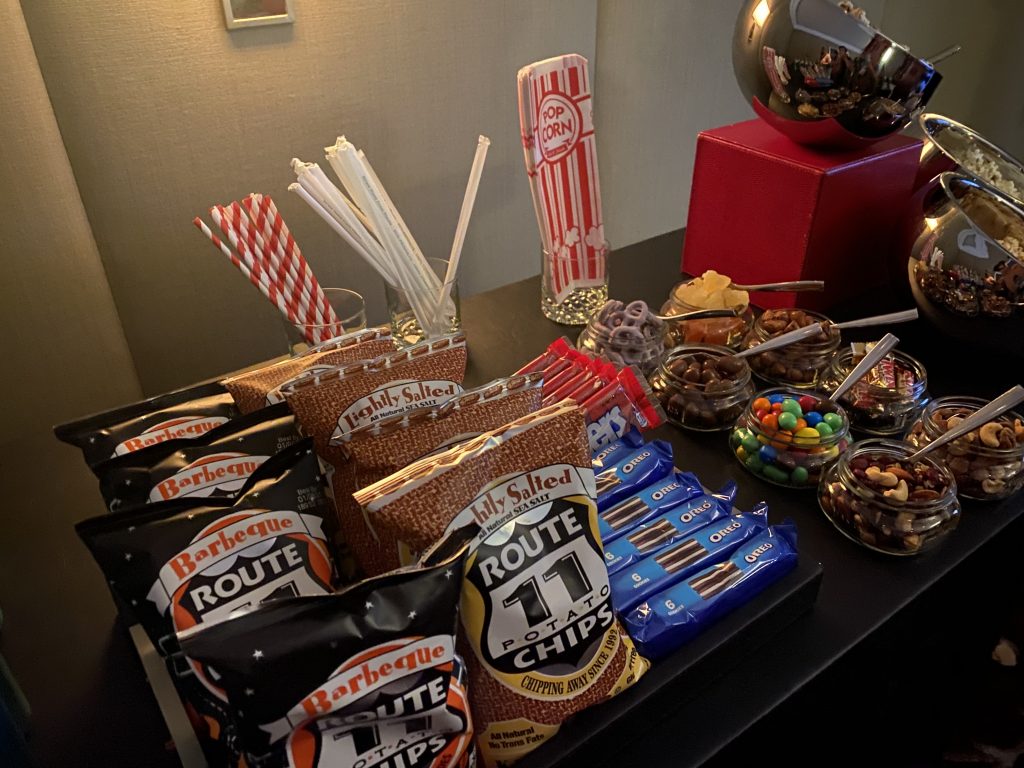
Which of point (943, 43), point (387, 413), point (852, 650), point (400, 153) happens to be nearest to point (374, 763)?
point (387, 413)

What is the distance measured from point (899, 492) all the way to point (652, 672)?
0.34 metres

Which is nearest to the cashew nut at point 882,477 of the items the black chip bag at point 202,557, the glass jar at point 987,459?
the glass jar at point 987,459

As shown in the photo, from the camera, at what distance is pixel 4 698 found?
23.5 inches

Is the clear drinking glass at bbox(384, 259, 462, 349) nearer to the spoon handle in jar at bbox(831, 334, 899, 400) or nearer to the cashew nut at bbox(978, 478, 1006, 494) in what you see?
the spoon handle in jar at bbox(831, 334, 899, 400)

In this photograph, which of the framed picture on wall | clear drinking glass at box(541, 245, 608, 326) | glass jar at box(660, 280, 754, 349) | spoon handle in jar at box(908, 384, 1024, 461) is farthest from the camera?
the framed picture on wall

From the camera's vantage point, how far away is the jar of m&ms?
858 mm

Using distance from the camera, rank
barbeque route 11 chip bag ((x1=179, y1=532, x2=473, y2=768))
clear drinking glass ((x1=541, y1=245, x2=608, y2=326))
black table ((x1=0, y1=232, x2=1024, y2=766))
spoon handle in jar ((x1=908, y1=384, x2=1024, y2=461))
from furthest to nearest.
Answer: clear drinking glass ((x1=541, y1=245, x2=608, y2=326)) → spoon handle in jar ((x1=908, y1=384, x2=1024, y2=461)) → black table ((x1=0, y1=232, x2=1024, y2=766)) → barbeque route 11 chip bag ((x1=179, y1=532, x2=473, y2=768))

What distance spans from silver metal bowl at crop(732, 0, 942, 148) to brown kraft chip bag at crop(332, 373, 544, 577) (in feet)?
2.20

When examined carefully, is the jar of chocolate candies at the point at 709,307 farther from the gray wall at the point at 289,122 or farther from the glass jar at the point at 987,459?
the gray wall at the point at 289,122

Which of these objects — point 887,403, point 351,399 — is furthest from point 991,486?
point 351,399

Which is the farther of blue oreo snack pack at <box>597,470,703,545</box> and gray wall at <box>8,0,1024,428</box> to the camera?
gray wall at <box>8,0,1024,428</box>

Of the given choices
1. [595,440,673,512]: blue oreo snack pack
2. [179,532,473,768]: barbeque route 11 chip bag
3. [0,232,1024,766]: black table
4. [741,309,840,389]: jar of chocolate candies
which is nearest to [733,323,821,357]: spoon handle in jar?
[741,309,840,389]: jar of chocolate candies

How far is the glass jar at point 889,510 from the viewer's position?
0.77 metres

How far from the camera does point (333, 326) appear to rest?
966 millimetres
